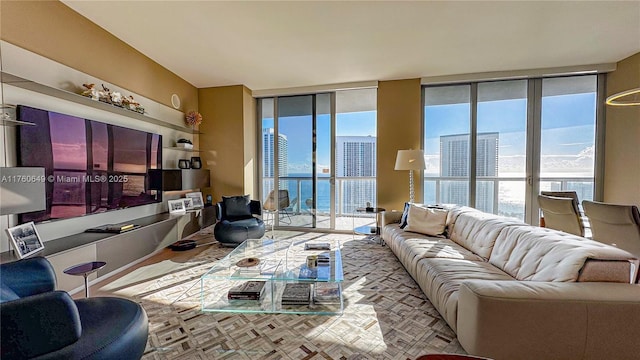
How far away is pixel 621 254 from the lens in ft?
4.62

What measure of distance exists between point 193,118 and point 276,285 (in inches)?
140

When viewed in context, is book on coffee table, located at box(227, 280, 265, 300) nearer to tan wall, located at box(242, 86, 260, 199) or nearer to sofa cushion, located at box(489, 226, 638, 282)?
sofa cushion, located at box(489, 226, 638, 282)

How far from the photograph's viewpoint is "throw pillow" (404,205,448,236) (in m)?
3.17

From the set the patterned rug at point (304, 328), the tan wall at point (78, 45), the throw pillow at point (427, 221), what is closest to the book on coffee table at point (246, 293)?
the patterned rug at point (304, 328)

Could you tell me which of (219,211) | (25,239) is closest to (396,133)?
(219,211)

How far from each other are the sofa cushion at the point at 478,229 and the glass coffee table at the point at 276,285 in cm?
142

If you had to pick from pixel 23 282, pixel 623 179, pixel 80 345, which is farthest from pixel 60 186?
pixel 623 179

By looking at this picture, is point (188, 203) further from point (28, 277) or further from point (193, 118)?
point (28, 277)

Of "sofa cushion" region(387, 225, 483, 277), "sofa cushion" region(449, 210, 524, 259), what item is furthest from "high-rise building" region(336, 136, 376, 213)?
"sofa cushion" region(449, 210, 524, 259)

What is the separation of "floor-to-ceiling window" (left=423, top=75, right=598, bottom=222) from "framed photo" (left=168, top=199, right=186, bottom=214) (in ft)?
13.7

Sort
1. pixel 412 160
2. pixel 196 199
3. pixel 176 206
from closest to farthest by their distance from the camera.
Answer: pixel 412 160 → pixel 176 206 → pixel 196 199

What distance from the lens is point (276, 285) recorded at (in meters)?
2.29

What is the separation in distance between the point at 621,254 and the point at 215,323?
8.66 feet

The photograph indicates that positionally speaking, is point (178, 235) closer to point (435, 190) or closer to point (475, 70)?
point (435, 190)
